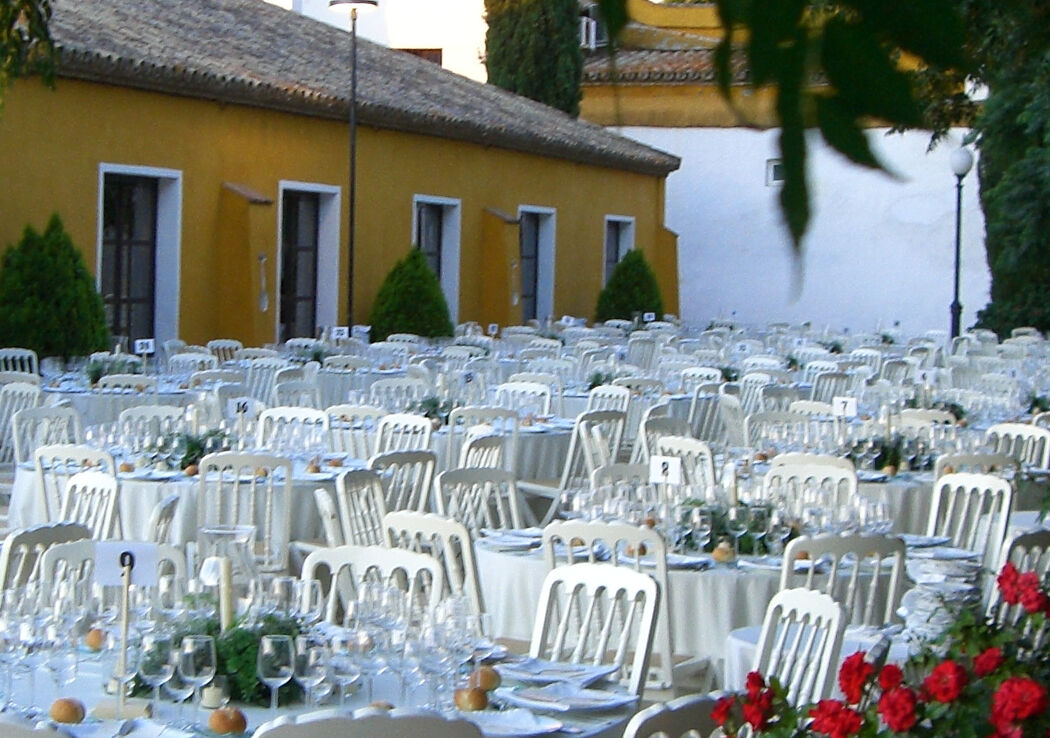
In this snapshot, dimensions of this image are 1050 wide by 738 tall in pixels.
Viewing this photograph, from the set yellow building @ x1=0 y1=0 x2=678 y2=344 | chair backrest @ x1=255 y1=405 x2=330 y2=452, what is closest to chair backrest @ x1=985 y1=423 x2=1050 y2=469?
chair backrest @ x1=255 y1=405 x2=330 y2=452

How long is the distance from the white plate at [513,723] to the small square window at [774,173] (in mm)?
2887

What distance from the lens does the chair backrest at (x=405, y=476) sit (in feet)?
25.4

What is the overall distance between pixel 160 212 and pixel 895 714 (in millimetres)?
15264

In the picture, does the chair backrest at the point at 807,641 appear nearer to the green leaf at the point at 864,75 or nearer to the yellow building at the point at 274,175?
the green leaf at the point at 864,75

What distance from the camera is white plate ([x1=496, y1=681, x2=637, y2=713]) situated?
13.4 ft

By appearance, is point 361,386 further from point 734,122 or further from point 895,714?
point 734,122

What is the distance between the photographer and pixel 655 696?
229 inches

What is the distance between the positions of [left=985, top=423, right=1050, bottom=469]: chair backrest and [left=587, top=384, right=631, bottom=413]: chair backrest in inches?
111

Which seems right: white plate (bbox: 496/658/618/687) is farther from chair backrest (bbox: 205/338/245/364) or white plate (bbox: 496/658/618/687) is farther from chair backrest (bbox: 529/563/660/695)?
chair backrest (bbox: 205/338/245/364)

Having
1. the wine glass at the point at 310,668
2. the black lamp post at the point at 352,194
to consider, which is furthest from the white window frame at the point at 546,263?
the wine glass at the point at 310,668

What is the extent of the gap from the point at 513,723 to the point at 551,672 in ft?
1.66

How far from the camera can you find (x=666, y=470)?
639 cm

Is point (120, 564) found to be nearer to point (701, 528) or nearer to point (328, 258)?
point (701, 528)

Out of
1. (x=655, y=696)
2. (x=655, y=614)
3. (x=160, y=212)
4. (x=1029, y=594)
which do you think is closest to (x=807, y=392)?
(x=160, y=212)
